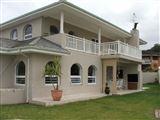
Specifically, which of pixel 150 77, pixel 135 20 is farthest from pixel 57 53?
pixel 150 77

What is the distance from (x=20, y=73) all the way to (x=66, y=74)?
3157 millimetres

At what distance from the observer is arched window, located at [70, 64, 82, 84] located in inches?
748

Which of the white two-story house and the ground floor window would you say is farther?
the ground floor window

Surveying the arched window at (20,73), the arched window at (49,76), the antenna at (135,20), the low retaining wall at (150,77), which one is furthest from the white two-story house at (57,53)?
the low retaining wall at (150,77)

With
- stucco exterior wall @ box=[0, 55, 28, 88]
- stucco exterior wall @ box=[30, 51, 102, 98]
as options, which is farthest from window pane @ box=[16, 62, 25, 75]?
stucco exterior wall @ box=[30, 51, 102, 98]

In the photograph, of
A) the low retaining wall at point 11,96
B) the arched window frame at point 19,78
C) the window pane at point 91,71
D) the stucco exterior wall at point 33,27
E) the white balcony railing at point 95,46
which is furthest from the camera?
the window pane at point 91,71

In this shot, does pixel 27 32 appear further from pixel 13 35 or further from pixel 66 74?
pixel 66 74

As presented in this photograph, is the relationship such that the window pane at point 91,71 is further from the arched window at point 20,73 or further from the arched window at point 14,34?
the arched window at point 14,34

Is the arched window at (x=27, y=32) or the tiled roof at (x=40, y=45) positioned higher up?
the arched window at (x=27, y=32)

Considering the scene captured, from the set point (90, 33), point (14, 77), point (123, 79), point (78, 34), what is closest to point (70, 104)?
point (14, 77)

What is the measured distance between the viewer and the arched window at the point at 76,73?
19.0 meters

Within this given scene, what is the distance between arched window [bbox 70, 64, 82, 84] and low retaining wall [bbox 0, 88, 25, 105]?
4.49 metres

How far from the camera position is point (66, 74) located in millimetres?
17984

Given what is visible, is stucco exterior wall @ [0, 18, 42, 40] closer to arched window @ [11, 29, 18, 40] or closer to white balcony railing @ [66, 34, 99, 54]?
arched window @ [11, 29, 18, 40]
